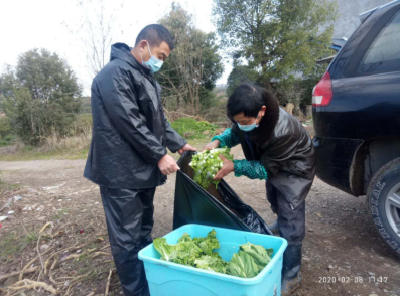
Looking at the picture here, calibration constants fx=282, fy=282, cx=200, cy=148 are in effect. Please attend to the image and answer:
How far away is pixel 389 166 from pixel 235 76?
12891mm

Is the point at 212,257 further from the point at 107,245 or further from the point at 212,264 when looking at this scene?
the point at 107,245

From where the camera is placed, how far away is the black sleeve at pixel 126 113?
192 centimetres

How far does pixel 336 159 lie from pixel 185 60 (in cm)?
1172

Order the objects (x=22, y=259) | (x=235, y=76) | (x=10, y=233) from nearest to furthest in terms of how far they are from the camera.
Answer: (x=22, y=259)
(x=10, y=233)
(x=235, y=76)

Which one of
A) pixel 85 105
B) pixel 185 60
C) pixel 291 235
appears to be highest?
pixel 185 60

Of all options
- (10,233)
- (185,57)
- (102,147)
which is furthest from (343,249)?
(185,57)

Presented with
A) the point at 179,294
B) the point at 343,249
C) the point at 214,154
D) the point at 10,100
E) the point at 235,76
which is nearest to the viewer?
the point at 179,294

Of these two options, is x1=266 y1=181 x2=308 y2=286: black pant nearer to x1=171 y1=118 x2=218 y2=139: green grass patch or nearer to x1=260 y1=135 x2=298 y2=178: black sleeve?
x1=260 y1=135 x2=298 y2=178: black sleeve

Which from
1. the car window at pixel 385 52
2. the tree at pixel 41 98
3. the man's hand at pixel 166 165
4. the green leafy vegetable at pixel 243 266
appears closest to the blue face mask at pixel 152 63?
the man's hand at pixel 166 165

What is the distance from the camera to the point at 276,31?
11203mm

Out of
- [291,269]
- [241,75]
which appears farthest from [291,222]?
[241,75]

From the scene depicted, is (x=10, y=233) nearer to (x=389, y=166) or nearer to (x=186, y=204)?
(x=186, y=204)

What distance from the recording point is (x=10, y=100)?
12.5 metres

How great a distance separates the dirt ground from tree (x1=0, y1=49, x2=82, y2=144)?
27.6 ft
